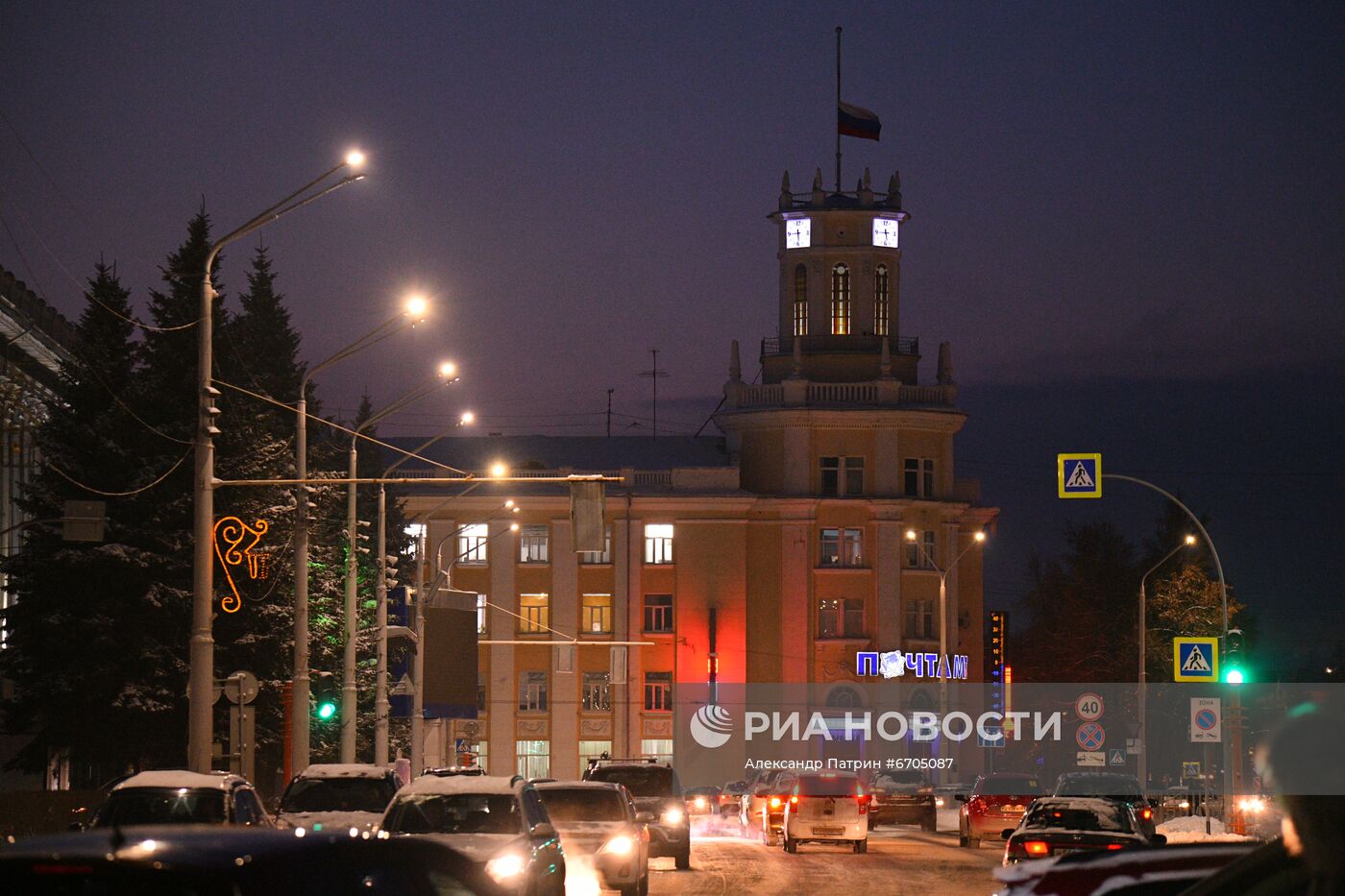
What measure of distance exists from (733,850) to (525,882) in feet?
76.0

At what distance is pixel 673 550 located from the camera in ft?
313

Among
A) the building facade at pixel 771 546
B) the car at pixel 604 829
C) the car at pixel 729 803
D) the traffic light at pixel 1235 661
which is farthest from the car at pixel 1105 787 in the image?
the building facade at pixel 771 546

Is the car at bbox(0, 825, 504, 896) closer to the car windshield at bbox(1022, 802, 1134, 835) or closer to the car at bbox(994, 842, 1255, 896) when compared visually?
the car at bbox(994, 842, 1255, 896)

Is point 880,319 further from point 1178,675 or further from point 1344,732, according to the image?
point 1344,732

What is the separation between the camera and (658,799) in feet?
109

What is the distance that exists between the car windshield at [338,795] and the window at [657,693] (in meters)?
65.3

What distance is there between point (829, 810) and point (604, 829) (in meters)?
14.6

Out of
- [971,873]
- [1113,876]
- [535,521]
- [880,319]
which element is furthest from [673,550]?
[1113,876]

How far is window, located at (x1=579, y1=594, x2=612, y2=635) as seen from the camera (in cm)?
9488

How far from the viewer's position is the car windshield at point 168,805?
22.0 m

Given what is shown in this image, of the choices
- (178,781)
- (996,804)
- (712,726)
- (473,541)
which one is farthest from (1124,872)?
(473,541)

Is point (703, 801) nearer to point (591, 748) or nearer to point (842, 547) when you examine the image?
point (591, 748)

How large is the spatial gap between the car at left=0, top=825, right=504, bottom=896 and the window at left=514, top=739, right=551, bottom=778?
86.6m

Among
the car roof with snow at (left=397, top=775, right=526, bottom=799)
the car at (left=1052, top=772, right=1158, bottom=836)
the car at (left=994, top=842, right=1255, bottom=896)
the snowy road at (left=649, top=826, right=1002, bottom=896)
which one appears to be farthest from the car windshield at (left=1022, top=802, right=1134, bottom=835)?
the car at (left=994, top=842, right=1255, bottom=896)
